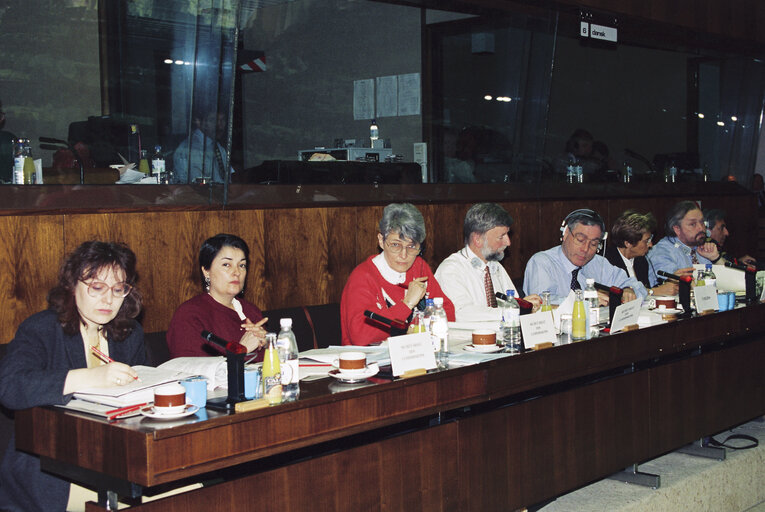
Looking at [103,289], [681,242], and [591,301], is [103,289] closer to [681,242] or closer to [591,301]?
[591,301]

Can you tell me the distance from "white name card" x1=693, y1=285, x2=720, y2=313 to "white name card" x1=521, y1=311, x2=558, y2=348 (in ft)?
3.75

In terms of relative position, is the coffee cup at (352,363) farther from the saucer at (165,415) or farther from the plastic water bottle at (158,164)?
the plastic water bottle at (158,164)

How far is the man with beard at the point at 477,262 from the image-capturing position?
4.00m

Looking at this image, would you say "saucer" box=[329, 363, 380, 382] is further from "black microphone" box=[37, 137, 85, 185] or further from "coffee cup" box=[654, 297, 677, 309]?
"coffee cup" box=[654, 297, 677, 309]

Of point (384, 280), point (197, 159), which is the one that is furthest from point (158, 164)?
point (384, 280)

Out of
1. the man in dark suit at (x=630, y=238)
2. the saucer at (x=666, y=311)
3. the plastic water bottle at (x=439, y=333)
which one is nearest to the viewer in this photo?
the plastic water bottle at (x=439, y=333)

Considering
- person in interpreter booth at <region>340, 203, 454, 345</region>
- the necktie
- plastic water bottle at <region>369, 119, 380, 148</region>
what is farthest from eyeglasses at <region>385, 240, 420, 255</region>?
plastic water bottle at <region>369, 119, 380, 148</region>

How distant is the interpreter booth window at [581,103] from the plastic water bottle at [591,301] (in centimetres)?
224

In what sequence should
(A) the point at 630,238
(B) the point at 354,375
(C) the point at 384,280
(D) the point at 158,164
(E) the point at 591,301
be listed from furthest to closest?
(A) the point at 630,238
(D) the point at 158,164
(C) the point at 384,280
(E) the point at 591,301
(B) the point at 354,375

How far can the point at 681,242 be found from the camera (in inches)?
219

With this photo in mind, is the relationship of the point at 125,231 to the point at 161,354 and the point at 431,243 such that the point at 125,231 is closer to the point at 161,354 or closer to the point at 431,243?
the point at 161,354

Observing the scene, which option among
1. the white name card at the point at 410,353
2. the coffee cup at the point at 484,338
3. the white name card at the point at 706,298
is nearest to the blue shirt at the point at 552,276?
the white name card at the point at 706,298

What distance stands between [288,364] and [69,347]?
72cm

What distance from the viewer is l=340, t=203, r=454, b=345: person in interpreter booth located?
11.7 feet
